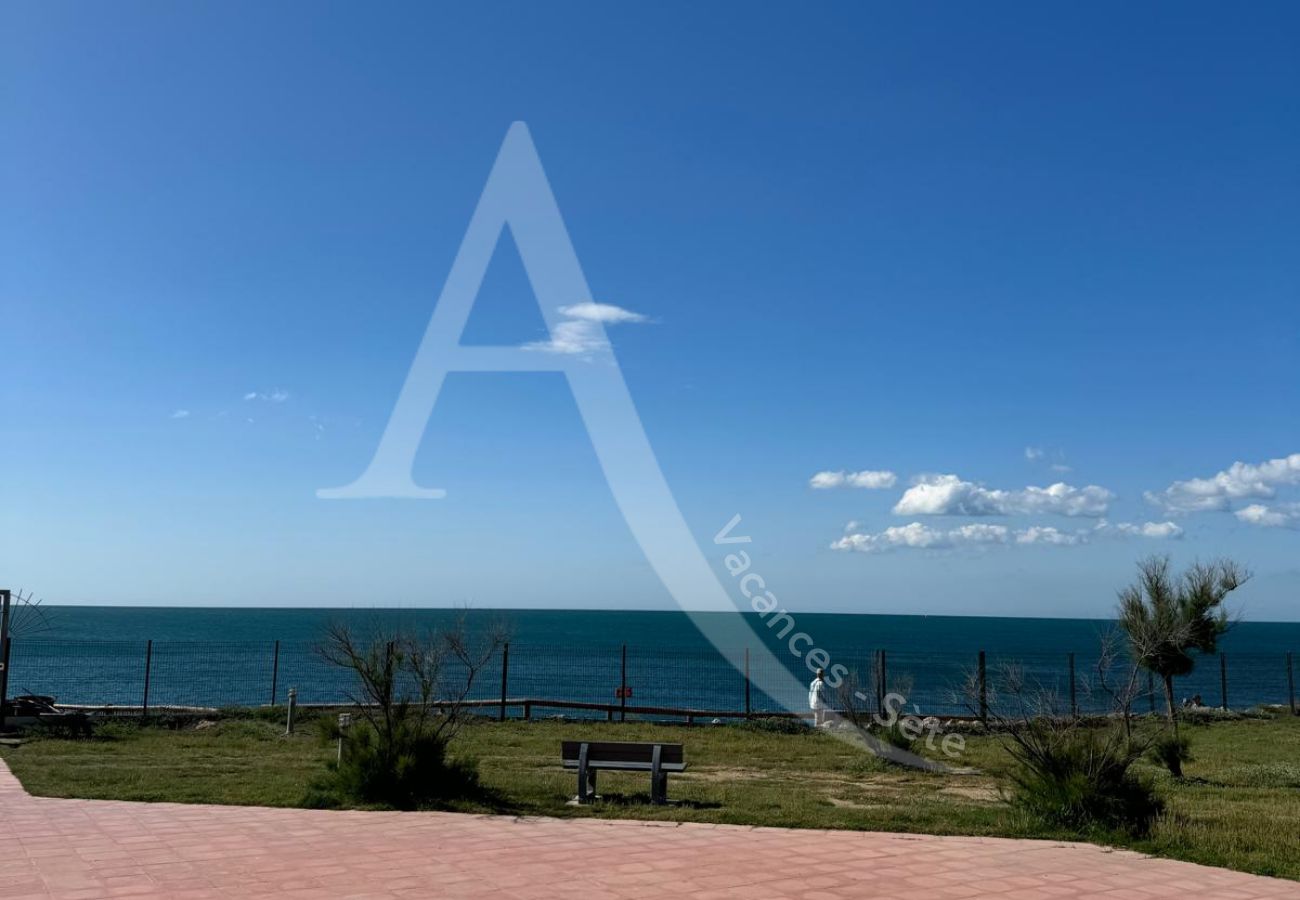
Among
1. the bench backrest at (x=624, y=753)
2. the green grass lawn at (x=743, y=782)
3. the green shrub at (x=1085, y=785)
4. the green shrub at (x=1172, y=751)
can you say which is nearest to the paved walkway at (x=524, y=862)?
the green grass lawn at (x=743, y=782)

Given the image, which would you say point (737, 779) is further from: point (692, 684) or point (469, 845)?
point (692, 684)

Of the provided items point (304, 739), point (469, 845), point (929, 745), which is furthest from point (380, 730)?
point (929, 745)

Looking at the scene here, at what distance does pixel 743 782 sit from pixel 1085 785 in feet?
14.7

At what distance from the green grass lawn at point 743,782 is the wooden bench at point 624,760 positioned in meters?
0.26

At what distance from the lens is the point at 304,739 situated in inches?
685

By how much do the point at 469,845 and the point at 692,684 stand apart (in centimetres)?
4504

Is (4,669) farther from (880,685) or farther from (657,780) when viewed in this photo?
(880,685)

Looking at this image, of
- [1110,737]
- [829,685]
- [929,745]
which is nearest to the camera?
[1110,737]

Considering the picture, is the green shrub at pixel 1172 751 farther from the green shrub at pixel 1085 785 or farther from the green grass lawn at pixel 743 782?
the green shrub at pixel 1085 785

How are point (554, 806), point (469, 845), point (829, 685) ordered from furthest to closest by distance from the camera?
point (829, 685) < point (554, 806) < point (469, 845)

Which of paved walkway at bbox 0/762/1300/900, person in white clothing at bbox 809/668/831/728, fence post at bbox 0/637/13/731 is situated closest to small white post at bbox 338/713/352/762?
paved walkway at bbox 0/762/1300/900

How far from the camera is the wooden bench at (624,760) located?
429 inches

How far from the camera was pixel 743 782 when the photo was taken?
42.6 ft

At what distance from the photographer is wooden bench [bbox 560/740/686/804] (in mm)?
10906
